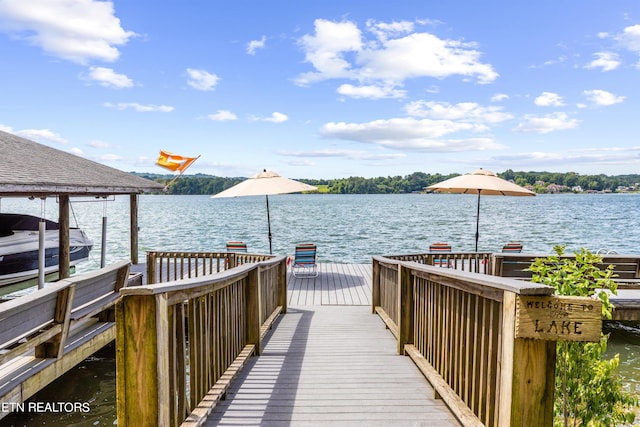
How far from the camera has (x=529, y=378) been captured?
201 cm

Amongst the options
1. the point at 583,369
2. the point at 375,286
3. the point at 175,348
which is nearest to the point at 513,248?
the point at 375,286

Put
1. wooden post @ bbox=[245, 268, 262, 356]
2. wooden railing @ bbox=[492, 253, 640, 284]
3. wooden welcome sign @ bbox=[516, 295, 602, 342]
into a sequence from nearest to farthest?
1. wooden welcome sign @ bbox=[516, 295, 602, 342]
2. wooden post @ bbox=[245, 268, 262, 356]
3. wooden railing @ bbox=[492, 253, 640, 284]

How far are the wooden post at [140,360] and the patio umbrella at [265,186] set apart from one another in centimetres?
648

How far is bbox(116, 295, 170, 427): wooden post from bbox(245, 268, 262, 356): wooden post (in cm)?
224

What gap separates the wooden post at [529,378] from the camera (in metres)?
2.00

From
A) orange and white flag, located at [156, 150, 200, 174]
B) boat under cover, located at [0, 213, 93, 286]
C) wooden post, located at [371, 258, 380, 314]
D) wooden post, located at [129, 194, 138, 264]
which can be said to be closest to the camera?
wooden post, located at [371, 258, 380, 314]

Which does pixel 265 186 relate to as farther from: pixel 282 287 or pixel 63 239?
pixel 63 239

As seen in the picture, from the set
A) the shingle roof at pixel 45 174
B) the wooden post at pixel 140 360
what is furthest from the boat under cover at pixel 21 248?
the wooden post at pixel 140 360

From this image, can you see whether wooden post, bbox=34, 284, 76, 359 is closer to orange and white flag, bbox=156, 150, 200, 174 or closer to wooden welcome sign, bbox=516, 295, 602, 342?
wooden welcome sign, bbox=516, 295, 602, 342

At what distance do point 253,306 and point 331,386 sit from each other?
1.27 meters

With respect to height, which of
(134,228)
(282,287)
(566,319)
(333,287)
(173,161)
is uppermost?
(173,161)

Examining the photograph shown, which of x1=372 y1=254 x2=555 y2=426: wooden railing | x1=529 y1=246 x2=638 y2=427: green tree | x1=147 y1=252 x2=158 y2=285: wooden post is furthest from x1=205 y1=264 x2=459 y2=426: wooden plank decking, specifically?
x1=147 y1=252 x2=158 y2=285: wooden post

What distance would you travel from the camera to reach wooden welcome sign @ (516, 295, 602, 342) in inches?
74.9

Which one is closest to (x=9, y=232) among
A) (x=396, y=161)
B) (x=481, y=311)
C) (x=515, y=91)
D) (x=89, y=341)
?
(x=89, y=341)
